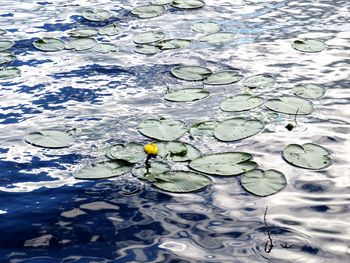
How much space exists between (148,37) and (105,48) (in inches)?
12.3

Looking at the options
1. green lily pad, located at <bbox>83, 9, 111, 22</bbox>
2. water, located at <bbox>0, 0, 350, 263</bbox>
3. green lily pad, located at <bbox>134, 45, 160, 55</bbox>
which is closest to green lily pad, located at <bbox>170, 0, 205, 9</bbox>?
water, located at <bbox>0, 0, 350, 263</bbox>

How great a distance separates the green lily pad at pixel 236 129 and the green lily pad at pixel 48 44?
1440 mm

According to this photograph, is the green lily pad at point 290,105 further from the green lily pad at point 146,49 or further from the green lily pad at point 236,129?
the green lily pad at point 146,49

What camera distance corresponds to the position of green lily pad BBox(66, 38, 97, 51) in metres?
3.68

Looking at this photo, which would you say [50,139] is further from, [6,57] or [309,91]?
[309,91]

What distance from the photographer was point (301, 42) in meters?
3.59

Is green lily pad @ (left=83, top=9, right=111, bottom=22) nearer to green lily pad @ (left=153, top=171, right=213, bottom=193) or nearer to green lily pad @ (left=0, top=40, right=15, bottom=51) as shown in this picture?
green lily pad @ (left=0, top=40, right=15, bottom=51)

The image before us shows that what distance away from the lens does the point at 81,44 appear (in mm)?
3713

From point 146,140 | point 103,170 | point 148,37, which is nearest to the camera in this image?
point 103,170

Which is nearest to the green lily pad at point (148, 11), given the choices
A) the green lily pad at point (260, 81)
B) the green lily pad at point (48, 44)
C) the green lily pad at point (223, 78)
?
the green lily pad at point (48, 44)

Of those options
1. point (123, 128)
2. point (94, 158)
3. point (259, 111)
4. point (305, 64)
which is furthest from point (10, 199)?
point (305, 64)

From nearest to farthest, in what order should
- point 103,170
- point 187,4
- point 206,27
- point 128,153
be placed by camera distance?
point 103,170 < point 128,153 < point 206,27 < point 187,4

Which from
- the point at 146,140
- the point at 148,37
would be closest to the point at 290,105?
the point at 146,140

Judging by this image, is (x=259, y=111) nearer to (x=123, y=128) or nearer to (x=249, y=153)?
(x=249, y=153)
